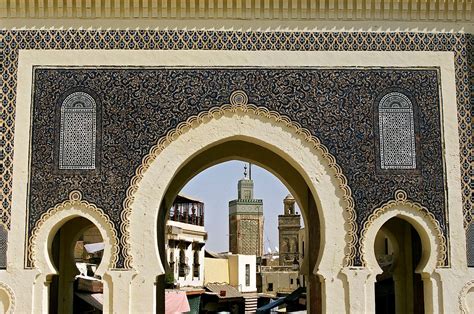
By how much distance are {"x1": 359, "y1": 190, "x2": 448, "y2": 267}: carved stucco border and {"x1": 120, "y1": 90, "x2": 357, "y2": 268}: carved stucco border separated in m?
0.10

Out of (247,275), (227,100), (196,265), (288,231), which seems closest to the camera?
(227,100)

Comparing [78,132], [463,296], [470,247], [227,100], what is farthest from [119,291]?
[470,247]

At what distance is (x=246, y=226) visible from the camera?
3819cm

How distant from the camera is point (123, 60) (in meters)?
7.05

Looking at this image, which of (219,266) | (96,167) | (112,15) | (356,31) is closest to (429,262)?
(356,31)

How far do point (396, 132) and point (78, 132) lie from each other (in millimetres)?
3020

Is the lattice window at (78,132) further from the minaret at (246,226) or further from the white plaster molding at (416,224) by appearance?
the minaret at (246,226)

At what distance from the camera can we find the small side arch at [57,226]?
6.72 meters

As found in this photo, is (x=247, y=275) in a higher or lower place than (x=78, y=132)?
lower

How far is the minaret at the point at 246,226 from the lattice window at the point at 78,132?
30276 millimetres

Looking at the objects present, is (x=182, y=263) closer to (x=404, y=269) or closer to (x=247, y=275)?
(x=247, y=275)

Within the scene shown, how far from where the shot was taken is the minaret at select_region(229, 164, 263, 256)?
37.1 metres

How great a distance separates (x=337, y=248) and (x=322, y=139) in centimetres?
104

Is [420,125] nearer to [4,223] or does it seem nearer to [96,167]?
[96,167]
